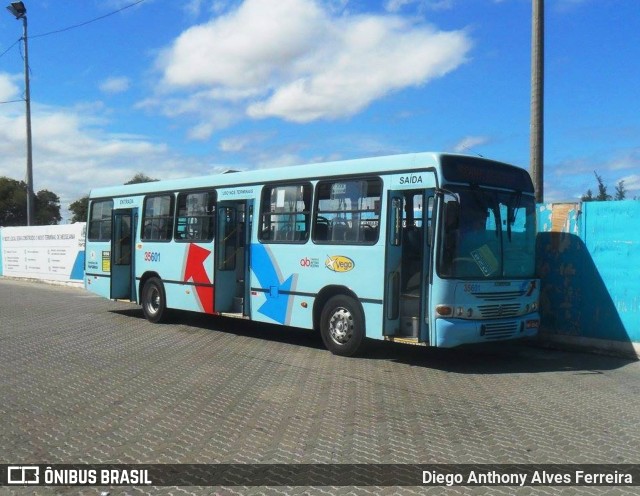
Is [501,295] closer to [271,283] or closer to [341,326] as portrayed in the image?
[341,326]

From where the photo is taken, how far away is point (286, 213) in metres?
11.1

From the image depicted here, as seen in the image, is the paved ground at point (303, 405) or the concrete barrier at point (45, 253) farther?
the concrete barrier at point (45, 253)

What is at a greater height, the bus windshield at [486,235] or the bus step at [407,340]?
the bus windshield at [486,235]

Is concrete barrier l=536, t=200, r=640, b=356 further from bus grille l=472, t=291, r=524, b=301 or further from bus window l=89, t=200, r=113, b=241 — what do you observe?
bus window l=89, t=200, r=113, b=241

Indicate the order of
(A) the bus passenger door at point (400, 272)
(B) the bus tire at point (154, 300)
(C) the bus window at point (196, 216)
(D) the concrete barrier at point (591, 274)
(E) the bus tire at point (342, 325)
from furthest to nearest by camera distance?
(B) the bus tire at point (154, 300) → (C) the bus window at point (196, 216) → (D) the concrete barrier at point (591, 274) → (E) the bus tire at point (342, 325) → (A) the bus passenger door at point (400, 272)

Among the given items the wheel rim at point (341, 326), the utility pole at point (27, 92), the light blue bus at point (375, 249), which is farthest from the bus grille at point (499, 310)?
the utility pole at point (27, 92)

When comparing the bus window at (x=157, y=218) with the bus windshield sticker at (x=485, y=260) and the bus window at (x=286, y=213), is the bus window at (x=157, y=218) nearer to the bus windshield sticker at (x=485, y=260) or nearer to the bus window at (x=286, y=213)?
the bus window at (x=286, y=213)

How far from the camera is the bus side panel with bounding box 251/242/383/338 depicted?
9.52 metres

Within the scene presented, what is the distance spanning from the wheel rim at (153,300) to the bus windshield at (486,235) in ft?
25.0

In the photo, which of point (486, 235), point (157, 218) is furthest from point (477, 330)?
point (157, 218)

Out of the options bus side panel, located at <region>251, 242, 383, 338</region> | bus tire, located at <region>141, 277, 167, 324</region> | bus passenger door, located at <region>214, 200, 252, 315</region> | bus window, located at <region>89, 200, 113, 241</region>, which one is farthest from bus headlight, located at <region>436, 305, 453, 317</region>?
bus window, located at <region>89, 200, 113, 241</region>

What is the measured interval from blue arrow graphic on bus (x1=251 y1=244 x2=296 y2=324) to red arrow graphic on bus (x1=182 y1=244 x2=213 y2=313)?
1.43 m

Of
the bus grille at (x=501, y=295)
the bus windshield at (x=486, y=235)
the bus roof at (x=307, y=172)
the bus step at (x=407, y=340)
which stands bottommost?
the bus step at (x=407, y=340)

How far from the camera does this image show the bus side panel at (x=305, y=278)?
9.52m
